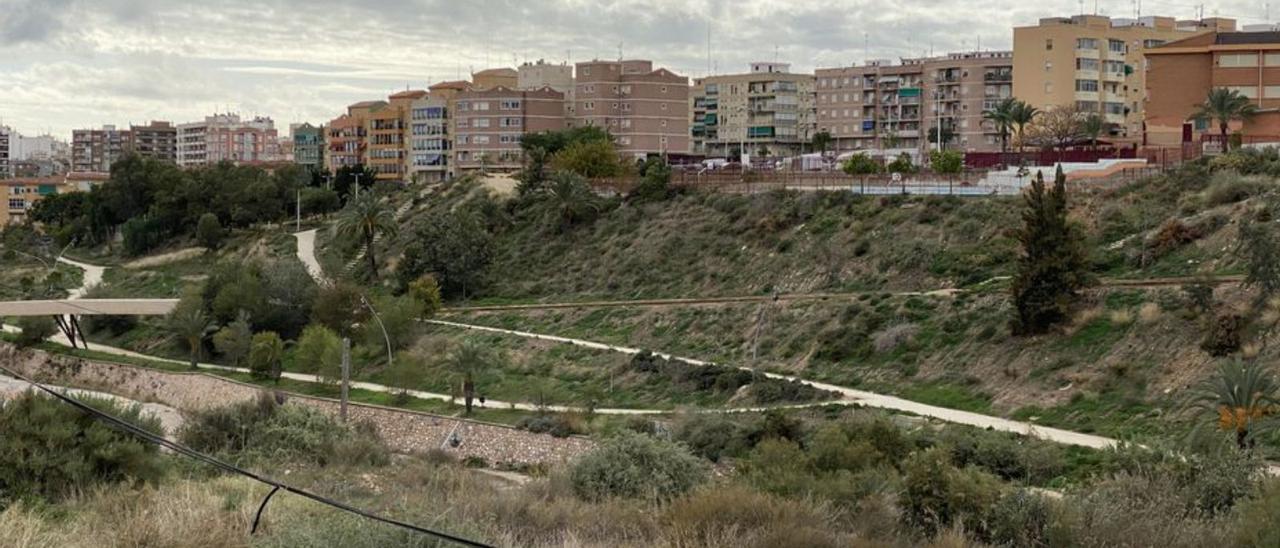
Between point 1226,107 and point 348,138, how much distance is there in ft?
282

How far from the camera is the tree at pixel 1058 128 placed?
73900 mm

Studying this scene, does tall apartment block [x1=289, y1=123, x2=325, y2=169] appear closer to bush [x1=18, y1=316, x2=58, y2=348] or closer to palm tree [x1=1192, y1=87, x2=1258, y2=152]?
bush [x1=18, y1=316, x2=58, y2=348]

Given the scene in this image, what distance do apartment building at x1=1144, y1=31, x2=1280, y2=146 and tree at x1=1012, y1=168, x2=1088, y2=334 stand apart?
83.7 ft

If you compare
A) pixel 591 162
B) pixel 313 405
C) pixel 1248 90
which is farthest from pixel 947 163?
pixel 313 405

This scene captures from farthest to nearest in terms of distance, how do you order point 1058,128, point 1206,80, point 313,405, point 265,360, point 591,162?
point 591,162 < point 1058,128 < point 1206,80 < point 265,360 < point 313,405

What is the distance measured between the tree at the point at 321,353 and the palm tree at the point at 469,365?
5000mm

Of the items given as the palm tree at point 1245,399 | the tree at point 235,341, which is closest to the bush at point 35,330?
the tree at point 235,341

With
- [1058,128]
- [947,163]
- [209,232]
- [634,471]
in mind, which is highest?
[1058,128]

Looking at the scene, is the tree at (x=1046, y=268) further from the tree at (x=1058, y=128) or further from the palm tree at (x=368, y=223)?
the palm tree at (x=368, y=223)

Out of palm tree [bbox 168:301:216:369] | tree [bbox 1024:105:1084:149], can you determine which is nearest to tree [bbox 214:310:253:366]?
palm tree [bbox 168:301:216:369]

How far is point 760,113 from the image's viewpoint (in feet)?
407

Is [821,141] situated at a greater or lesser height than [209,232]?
greater

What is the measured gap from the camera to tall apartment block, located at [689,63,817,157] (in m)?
123

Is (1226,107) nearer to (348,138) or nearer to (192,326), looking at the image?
(192,326)
